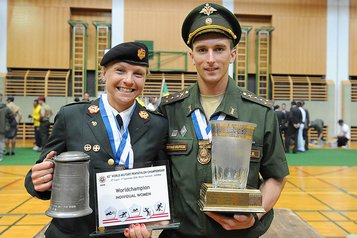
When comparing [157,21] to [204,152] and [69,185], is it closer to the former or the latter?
[204,152]

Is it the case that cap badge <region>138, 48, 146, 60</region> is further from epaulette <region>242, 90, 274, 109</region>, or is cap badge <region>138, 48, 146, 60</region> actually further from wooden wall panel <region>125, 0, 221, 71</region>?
wooden wall panel <region>125, 0, 221, 71</region>

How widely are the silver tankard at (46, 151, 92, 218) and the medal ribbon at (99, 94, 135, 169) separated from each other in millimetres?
270

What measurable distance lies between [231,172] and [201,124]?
1.20 feet

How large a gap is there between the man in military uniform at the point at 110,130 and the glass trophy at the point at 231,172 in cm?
36

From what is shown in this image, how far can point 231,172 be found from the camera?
1.43 m

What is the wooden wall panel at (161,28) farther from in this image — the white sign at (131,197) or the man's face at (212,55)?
the white sign at (131,197)

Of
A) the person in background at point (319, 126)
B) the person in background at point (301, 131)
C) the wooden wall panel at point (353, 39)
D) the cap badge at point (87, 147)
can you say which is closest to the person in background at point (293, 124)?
the person in background at point (301, 131)

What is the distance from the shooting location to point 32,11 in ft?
46.9

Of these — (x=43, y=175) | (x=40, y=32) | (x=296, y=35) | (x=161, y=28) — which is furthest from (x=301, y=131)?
(x=40, y=32)

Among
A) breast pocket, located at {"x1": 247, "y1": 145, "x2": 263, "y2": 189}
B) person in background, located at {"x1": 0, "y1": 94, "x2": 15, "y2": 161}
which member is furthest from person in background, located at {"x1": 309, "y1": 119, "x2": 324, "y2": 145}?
breast pocket, located at {"x1": 247, "y1": 145, "x2": 263, "y2": 189}

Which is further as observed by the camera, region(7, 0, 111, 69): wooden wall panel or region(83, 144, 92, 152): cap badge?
region(7, 0, 111, 69): wooden wall panel

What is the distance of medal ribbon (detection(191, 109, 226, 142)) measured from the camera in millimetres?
1691

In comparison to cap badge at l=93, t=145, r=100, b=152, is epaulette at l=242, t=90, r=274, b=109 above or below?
above

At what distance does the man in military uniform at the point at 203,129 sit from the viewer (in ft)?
5.38
